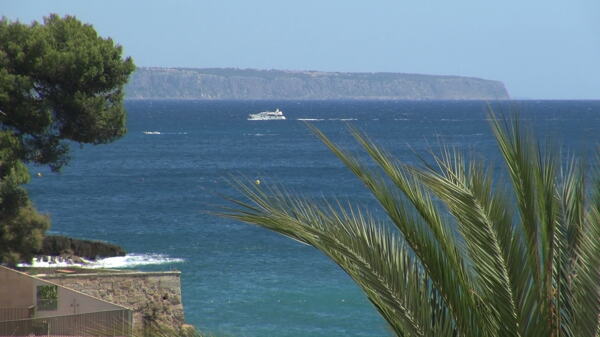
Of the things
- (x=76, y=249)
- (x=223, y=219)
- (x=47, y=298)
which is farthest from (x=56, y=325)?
(x=223, y=219)

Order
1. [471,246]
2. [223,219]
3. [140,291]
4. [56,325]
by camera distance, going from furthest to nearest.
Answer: [223,219] → [140,291] → [56,325] → [471,246]

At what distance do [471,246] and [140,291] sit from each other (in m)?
17.6

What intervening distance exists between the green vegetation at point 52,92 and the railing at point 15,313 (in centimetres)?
241

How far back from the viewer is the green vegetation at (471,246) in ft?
13.3

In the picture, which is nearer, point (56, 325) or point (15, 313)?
point (56, 325)

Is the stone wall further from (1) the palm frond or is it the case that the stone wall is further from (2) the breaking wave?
(1) the palm frond

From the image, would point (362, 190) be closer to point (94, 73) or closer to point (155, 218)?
point (155, 218)

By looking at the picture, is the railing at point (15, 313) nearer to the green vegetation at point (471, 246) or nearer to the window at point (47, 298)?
the window at point (47, 298)

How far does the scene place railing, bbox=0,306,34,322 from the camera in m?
16.9

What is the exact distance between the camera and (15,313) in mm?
17219

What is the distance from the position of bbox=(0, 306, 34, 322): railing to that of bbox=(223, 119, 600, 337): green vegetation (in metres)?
13.8

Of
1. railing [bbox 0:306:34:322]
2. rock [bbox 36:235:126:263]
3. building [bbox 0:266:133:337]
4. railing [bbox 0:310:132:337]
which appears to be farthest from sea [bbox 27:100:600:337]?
railing [bbox 0:306:34:322]

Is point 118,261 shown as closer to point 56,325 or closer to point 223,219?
point 223,219

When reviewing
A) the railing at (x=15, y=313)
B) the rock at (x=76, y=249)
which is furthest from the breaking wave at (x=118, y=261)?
the railing at (x=15, y=313)
